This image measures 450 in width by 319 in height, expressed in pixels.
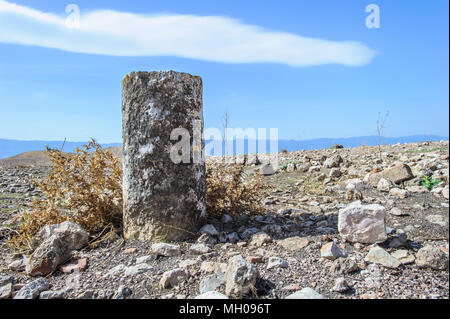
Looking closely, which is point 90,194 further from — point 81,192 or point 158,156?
point 158,156

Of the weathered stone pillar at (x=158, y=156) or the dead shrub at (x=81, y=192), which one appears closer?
the weathered stone pillar at (x=158, y=156)

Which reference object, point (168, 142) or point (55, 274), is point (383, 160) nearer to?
point (168, 142)

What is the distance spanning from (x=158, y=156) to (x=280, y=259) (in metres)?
1.60

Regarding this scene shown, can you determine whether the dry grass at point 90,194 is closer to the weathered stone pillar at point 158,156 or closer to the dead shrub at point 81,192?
the dead shrub at point 81,192

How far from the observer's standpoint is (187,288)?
2654 millimetres

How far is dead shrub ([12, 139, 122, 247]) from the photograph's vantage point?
13.1ft

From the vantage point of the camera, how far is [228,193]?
4.32 m

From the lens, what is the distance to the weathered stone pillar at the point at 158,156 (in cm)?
345

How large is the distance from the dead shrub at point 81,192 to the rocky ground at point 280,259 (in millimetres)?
351

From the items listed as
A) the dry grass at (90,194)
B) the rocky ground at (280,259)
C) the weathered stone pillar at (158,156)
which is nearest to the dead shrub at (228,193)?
the dry grass at (90,194)

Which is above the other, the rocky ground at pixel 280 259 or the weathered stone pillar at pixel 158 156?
the weathered stone pillar at pixel 158 156

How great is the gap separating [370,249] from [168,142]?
223cm

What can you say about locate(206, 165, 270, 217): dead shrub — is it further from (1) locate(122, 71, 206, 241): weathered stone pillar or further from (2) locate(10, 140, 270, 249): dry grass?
(1) locate(122, 71, 206, 241): weathered stone pillar

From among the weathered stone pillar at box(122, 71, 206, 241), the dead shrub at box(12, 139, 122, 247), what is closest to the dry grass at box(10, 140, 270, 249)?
the dead shrub at box(12, 139, 122, 247)
